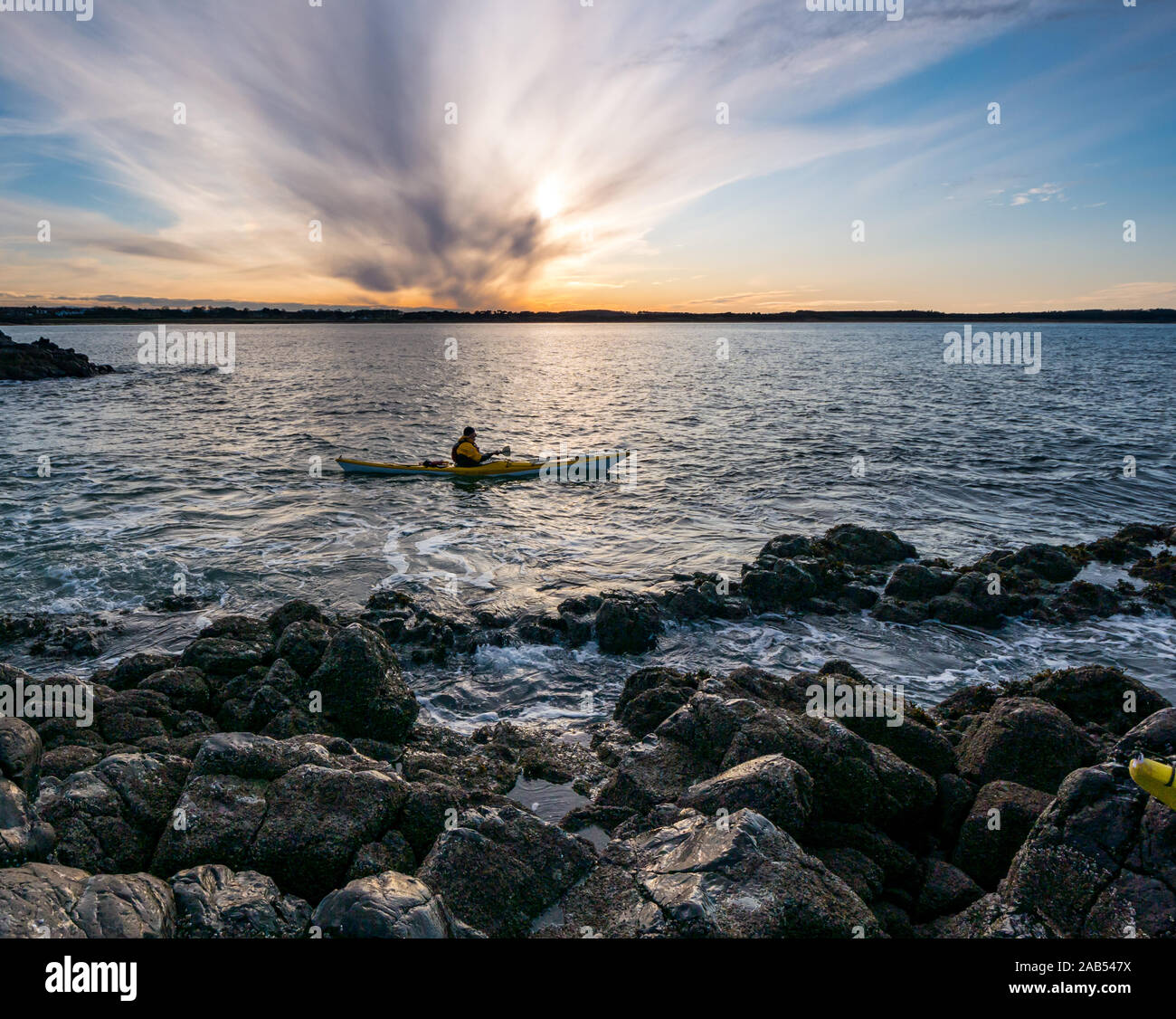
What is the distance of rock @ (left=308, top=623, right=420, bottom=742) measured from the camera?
30.2ft

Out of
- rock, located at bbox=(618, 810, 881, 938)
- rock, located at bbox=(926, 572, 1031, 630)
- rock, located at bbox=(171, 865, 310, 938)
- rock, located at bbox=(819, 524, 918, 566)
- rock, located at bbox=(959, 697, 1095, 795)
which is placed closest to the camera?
rock, located at bbox=(171, 865, 310, 938)

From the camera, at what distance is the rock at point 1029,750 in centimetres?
757

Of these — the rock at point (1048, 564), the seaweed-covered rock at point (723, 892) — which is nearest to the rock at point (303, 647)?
the seaweed-covered rock at point (723, 892)

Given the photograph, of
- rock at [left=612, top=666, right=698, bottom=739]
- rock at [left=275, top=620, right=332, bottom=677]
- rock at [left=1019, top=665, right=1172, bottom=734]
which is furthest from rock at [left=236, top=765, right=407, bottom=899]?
rock at [left=1019, top=665, right=1172, bottom=734]

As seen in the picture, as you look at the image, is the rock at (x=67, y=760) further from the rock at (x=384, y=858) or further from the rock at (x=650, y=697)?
the rock at (x=650, y=697)

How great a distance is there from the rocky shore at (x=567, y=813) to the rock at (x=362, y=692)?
0.03 metres

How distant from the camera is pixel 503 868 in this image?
19.9 ft

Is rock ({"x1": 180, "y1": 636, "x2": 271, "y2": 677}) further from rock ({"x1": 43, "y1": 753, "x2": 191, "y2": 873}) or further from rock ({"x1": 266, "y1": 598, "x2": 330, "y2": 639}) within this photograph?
rock ({"x1": 43, "y1": 753, "x2": 191, "y2": 873})

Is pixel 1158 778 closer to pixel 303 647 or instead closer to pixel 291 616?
pixel 303 647

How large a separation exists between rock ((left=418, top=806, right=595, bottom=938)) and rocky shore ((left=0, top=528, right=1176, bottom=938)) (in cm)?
3

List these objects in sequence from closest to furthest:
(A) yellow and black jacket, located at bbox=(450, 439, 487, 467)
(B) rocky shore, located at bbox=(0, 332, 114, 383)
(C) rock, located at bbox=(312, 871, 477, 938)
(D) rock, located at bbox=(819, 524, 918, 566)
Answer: (C) rock, located at bbox=(312, 871, 477, 938) < (D) rock, located at bbox=(819, 524, 918, 566) < (A) yellow and black jacket, located at bbox=(450, 439, 487, 467) < (B) rocky shore, located at bbox=(0, 332, 114, 383)

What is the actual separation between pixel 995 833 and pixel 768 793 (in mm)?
2442

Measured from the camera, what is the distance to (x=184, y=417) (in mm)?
44000
